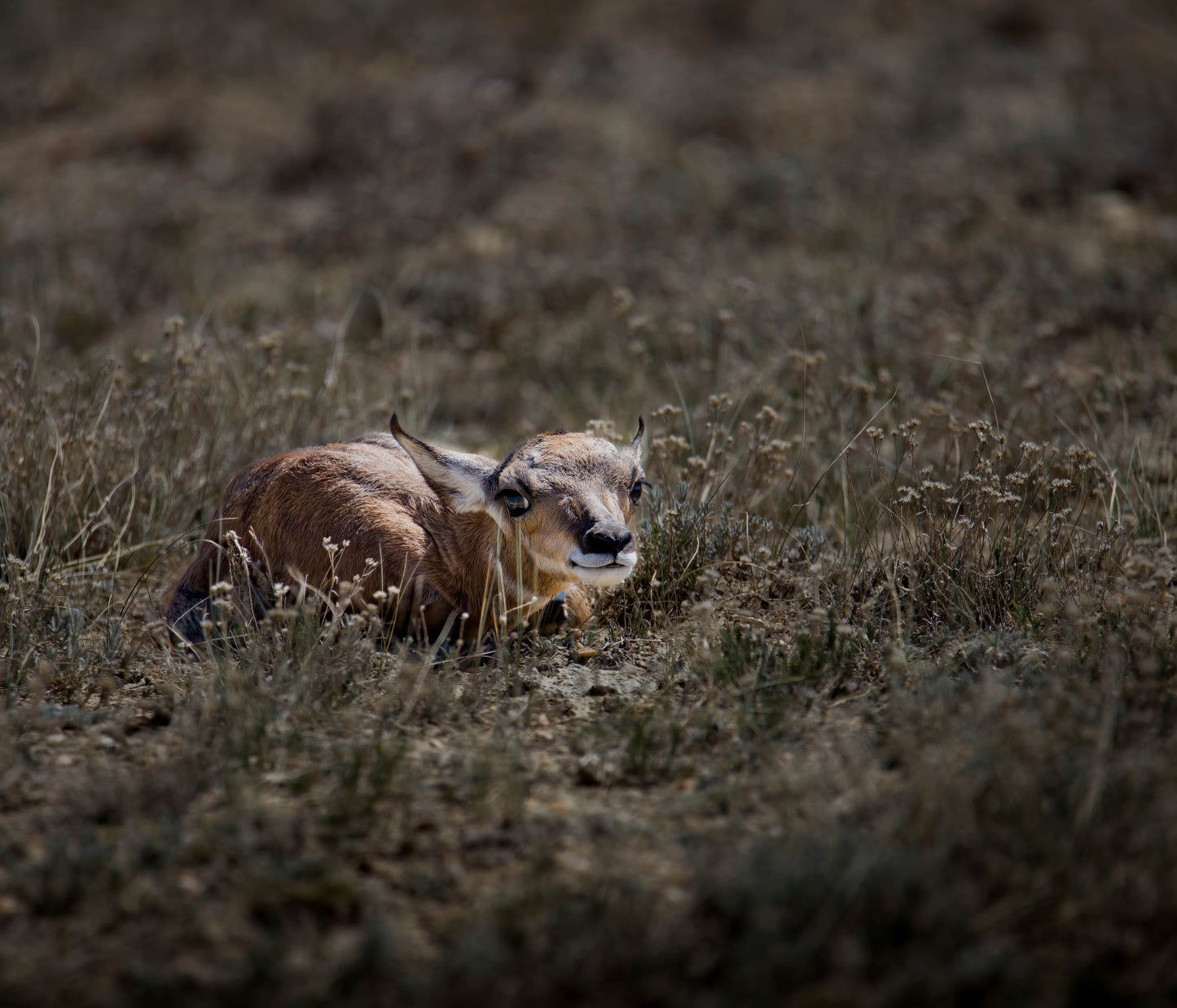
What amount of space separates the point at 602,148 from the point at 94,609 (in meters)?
10.1

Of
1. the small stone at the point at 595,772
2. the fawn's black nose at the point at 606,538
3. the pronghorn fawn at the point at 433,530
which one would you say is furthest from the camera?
the pronghorn fawn at the point at 433,530

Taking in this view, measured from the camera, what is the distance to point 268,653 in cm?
413

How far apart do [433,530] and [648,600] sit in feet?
3.53

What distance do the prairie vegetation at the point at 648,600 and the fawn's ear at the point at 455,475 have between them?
0.68 metres

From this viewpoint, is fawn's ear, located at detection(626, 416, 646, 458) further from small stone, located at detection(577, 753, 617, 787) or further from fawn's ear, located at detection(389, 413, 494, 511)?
small stone, located at detection(577, 753, 617, 787)

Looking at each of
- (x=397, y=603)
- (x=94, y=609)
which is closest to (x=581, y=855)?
(x=397, y=603)

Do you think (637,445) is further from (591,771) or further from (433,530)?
(591,771)

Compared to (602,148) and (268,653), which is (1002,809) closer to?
(268,653)

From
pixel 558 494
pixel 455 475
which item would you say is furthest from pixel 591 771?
pixel 455 475

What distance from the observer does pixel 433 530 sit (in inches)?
193

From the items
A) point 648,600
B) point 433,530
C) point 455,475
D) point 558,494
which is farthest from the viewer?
point 648,600

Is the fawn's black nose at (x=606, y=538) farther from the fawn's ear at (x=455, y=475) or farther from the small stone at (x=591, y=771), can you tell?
the small stone at (x=591, y=771)

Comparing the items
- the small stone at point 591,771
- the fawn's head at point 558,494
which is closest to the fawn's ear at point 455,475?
the fawn's head at point 558,494

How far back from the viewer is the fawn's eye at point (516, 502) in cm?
457
